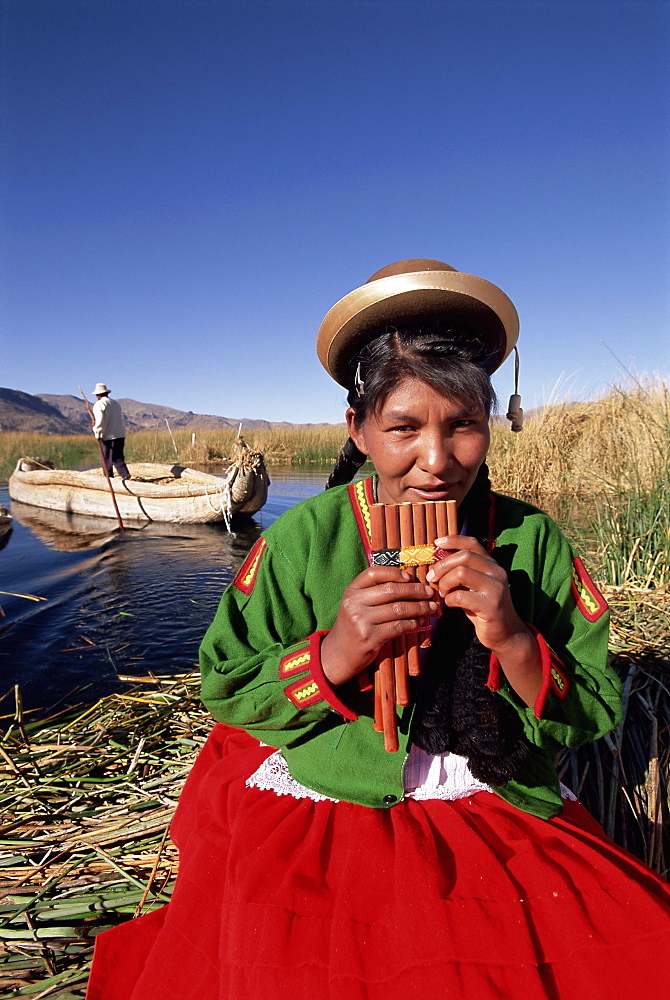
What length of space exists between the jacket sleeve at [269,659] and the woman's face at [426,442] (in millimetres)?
371

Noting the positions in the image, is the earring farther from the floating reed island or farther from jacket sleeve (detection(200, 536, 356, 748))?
the floating reed island

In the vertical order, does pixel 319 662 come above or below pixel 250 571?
below

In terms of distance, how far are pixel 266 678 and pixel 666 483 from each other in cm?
399

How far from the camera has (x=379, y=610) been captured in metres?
1.14

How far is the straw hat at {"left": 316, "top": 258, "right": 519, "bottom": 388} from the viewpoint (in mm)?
1336

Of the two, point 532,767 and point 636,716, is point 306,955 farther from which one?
point 636,716

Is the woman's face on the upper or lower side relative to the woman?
upper

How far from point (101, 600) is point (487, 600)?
6.76 metres

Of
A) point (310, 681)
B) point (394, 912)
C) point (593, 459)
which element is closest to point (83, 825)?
point (310, 681)

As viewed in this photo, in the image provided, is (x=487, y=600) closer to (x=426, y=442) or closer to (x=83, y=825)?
(x=426, y=442)

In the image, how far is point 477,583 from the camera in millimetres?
1139

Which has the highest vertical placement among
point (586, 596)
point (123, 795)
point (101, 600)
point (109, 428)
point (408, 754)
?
point (109, 428)

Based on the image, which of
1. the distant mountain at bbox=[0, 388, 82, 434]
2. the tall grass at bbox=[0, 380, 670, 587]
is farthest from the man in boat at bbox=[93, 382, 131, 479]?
the distant mountain at bbox=[0, 388, 82, 434]

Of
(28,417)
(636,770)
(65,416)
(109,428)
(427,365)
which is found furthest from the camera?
(65,416)
